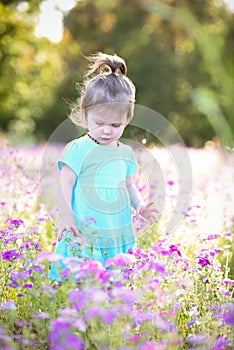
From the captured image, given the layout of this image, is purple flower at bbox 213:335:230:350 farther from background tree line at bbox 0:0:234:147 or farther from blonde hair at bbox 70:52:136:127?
background tree line at bbox 0:0:234:147

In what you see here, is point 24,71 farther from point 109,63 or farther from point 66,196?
point 66,196

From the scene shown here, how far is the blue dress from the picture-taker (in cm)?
306

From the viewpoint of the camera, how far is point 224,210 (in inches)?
166

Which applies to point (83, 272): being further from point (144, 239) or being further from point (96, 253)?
point (144, 239)

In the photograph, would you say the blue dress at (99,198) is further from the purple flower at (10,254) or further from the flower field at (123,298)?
the purple flower at (10,254)

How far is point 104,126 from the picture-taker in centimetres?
303

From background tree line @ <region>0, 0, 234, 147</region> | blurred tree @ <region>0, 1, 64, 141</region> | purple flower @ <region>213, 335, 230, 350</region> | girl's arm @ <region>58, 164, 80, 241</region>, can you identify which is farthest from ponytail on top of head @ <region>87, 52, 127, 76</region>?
background tree line @ <region>0, 0, 234, 147</region>

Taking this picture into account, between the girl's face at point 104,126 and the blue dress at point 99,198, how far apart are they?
0.26 feet

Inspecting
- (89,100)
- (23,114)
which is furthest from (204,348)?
(23,114)

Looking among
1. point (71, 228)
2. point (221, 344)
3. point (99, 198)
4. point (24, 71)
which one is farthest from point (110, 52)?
point (221, 344)

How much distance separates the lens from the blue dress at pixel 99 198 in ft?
10.0

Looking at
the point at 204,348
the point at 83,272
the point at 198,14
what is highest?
the point at 198,14

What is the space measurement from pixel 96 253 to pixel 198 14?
18596 millimetres

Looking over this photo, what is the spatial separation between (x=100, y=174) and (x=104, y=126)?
0.26 metres
